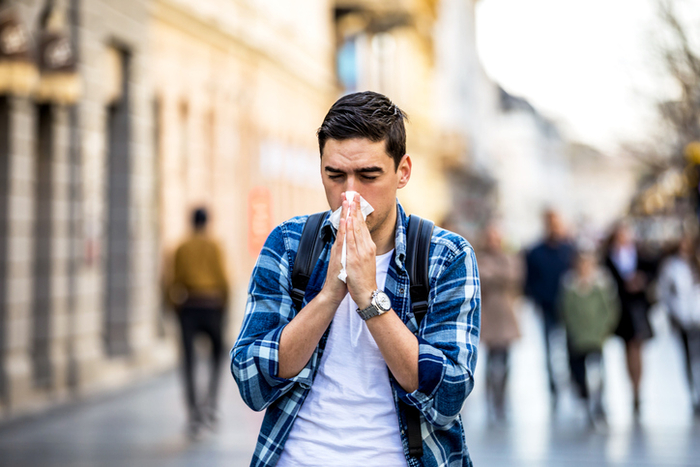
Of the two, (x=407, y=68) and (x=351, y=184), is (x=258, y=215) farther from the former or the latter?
(x=407, y=68)

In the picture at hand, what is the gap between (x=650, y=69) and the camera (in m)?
19.4

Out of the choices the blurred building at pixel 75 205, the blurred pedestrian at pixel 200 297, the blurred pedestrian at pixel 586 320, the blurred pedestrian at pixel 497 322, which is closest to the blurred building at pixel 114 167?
the blurred building at pixel 75 205

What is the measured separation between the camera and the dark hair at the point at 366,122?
2.30 meters

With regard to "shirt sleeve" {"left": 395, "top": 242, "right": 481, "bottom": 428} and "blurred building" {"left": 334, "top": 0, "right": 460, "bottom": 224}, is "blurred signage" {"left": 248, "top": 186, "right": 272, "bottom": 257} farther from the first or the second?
"shirt sleeve" {"left": 395, "top": 242, "right": 481, "bottom": 428}

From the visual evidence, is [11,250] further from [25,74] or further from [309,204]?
[309,204]

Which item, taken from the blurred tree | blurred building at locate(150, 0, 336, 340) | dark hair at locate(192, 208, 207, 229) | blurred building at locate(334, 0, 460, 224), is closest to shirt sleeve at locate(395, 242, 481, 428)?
dark hair at locate(192, 208, 207, 229)

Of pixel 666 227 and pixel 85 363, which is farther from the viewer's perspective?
pixel 666 227

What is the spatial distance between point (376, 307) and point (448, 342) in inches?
9.0

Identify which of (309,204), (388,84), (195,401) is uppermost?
(388,84)

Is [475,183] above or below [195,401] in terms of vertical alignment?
above

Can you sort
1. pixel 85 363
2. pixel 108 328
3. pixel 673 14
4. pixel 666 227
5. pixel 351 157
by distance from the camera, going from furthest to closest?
pixel 666 227
pixel 673 14
pixel 108 328
pixel 85 363
pixel 351 157

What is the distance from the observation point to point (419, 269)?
7.89 feet

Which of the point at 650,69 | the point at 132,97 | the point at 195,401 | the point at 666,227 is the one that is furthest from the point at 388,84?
the point at 195,401

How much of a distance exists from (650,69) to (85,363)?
1324cm
